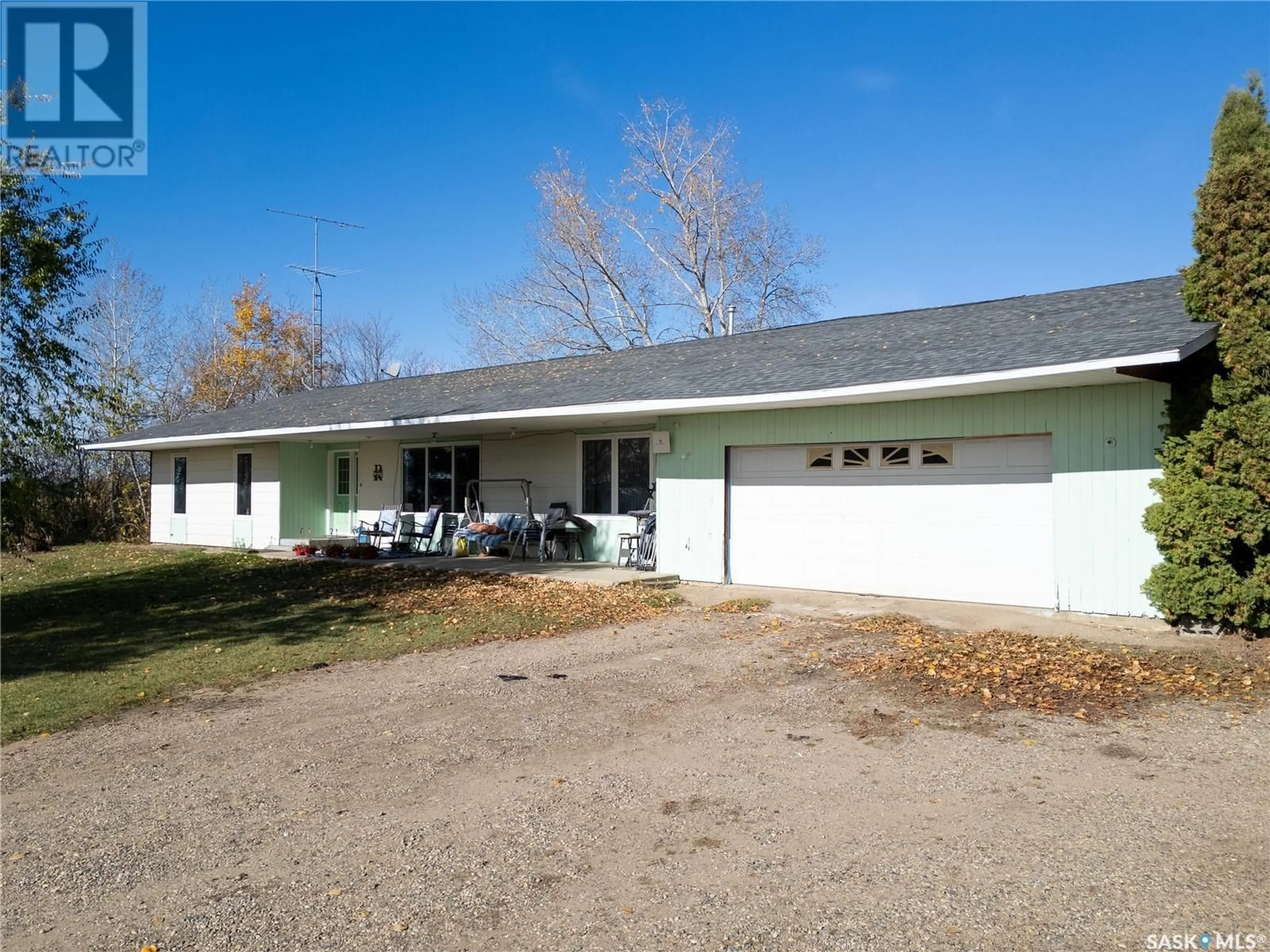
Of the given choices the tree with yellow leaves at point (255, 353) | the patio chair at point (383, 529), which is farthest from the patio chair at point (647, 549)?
the tree with yellow leaves at point (255, 353)

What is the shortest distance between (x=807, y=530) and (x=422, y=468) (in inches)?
381

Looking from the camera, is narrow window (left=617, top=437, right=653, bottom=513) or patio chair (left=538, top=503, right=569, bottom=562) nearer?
narrow window (left=617, top=437, right=653, bottom=513)

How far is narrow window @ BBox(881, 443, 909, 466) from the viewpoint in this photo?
11125 millimetres

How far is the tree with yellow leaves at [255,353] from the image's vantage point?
36625mm

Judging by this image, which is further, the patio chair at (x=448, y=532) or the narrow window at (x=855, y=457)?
the patio chair at (x=448, y=532)

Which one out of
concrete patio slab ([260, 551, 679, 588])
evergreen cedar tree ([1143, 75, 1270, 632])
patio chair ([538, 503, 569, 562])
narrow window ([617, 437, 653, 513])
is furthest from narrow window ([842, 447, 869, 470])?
patio chair ([538, 503, 569, 562])

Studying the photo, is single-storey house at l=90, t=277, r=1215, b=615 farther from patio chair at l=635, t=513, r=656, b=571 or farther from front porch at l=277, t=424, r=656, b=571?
patio chair at l=635, t=513, r=656, b=571

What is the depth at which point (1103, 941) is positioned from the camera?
122 inches

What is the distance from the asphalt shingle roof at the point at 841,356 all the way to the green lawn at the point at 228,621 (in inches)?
117

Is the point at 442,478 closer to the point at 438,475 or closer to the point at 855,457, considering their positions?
the point at 438,475

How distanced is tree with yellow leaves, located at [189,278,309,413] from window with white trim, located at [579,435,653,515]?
25293 mm

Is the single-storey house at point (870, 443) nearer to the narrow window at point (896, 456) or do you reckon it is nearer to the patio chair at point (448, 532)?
the narrow window at point (896, 456)

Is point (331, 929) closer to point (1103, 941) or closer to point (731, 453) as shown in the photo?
point (1103, 941)

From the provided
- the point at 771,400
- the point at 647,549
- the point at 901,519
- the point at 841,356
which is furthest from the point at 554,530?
the point at 901,519
